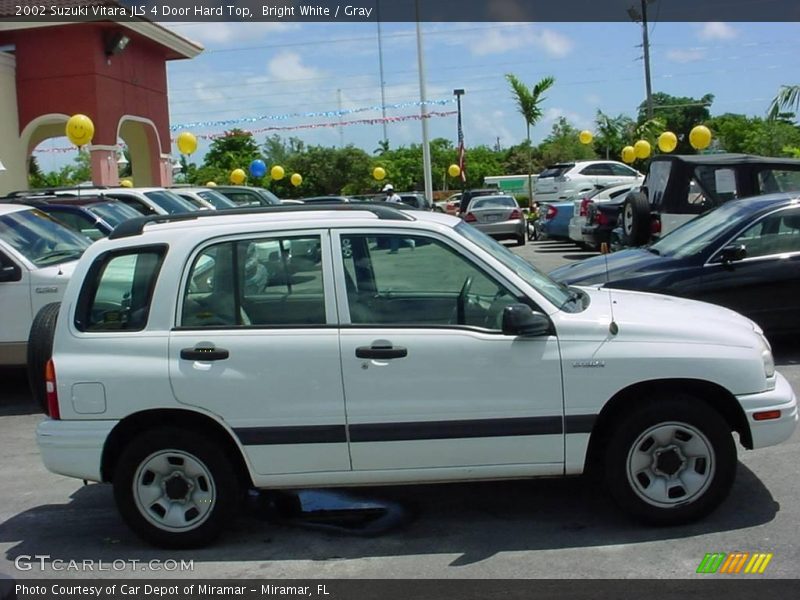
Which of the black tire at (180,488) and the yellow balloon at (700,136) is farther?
the yellow balloon at (700,136)

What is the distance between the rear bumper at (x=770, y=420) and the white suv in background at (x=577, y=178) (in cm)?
2514

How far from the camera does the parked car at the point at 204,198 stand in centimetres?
1591

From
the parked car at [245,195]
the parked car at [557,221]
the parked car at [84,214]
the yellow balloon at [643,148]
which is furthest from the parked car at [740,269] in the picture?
the yellow balloon at [643,148]

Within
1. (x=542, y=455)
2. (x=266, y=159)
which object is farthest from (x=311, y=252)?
(x=266, y=159)

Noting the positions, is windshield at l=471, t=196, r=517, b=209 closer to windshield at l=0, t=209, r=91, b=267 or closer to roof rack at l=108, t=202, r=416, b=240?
windshield at l=0, t=209, r=91, b=267

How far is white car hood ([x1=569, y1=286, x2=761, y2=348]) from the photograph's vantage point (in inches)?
192

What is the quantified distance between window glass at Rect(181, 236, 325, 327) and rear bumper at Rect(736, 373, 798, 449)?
231 cm

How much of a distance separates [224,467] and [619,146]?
1834 inches

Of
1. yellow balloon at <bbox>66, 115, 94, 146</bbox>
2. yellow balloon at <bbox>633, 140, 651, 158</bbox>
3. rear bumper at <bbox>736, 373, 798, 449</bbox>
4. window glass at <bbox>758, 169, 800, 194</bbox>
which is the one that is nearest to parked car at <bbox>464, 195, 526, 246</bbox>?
yellow balloon at <bbox>633, 140, 651, 158</bbox>

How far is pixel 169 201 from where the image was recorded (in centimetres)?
1483

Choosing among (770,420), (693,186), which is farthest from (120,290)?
(693,186)

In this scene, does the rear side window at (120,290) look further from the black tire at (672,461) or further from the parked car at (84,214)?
the parked car at (84,214)

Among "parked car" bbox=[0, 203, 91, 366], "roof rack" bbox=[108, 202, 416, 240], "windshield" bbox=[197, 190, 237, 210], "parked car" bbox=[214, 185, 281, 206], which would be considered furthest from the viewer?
"parked car" bbox=[214, 185, 281, 206]

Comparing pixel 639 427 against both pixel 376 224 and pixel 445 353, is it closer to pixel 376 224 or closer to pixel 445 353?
pixel 445 353
